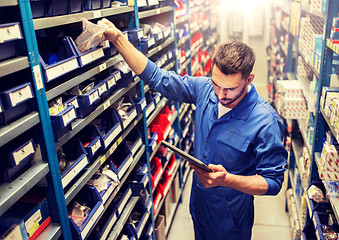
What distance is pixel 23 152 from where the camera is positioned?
1352mm

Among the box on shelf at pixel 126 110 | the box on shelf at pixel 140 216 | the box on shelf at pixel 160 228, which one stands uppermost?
the box on shelf at pixel 126 110

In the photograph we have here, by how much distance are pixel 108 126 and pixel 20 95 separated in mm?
1113

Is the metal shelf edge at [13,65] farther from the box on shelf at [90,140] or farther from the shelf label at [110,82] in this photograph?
the shelf label at [110,82]

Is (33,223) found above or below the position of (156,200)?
above

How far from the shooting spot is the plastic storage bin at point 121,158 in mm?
2289

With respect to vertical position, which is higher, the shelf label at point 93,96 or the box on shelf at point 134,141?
the shelf label at point 93,96

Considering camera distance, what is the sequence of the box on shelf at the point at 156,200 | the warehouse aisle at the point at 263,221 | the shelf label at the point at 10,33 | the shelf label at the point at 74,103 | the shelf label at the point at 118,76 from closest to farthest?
the shelf label at the point at 10,33
the shelf label at the point at 74,103
the shelf label at the point at 118,76
the box on shelf at the point at 156,200
the warehouse aisle at the point at 263,221

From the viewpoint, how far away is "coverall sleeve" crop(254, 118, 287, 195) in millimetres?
1965

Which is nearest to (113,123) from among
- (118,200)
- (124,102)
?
(124,102)

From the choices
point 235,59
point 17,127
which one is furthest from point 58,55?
point 235,59

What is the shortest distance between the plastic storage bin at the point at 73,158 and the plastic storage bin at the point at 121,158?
359 mm

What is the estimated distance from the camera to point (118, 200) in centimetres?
251

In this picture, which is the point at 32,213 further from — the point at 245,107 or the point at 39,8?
the point at 245,107

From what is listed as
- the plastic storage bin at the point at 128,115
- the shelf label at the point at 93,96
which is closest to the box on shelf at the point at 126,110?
the plastic storage bin at the point at 128,115
